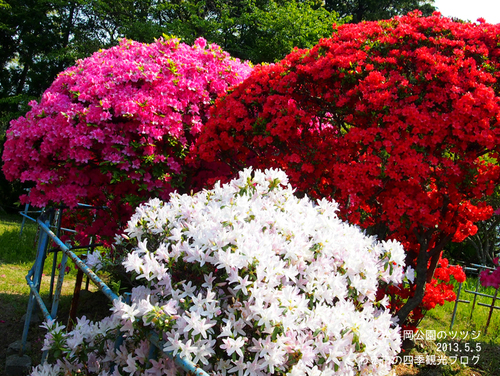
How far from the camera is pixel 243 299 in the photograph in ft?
5.28

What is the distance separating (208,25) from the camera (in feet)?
55.6

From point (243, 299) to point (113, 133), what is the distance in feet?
9.09

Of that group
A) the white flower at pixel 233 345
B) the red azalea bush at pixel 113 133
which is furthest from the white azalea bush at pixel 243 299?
the red azalea bush at pixel 113 133

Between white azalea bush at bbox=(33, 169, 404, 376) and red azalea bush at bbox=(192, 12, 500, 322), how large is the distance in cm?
101

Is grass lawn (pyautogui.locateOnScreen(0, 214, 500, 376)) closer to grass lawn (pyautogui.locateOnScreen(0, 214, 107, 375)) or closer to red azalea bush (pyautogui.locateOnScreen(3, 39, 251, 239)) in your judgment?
grass lawn (pyautogui.locateOnScreen(0, 214, 107, 375))

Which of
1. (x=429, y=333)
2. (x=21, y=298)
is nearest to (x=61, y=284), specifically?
(x=21, y=298)

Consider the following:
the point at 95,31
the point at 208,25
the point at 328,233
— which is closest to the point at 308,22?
the point at 208,25

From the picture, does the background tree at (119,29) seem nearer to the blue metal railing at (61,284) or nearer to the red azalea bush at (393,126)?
the red azalea bush at (393,126)

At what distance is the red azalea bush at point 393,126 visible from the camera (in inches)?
116

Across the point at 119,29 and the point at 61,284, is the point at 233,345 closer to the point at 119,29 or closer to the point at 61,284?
the point at 61,284

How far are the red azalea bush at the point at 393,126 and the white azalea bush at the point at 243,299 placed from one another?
101cm

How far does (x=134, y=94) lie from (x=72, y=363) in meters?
2.67

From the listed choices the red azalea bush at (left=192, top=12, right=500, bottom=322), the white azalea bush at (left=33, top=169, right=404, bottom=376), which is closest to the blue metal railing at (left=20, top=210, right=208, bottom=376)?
the white azalea bush at (left=33, top=169, right=404, bottom=376)

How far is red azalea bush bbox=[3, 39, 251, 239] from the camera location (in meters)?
3.78
